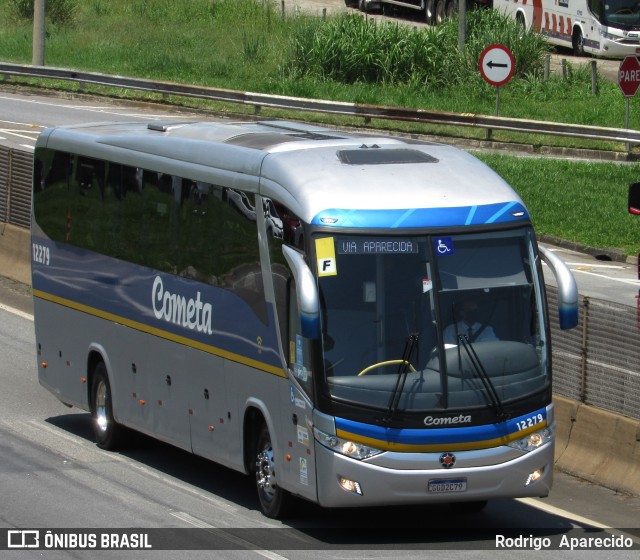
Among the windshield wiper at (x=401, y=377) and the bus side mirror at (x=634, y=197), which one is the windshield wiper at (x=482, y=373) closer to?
the windshield wiper at (x=401, y=377)

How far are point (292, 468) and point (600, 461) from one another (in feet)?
11.7

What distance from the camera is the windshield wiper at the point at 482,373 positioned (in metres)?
11.4

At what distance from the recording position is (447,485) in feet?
37.3

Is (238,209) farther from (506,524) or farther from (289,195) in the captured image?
(506,524)

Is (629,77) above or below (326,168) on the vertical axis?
below

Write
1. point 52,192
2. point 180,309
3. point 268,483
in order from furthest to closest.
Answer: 1. point 52,192
2. point 180,309
3. point 268,483

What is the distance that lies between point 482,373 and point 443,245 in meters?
1.03

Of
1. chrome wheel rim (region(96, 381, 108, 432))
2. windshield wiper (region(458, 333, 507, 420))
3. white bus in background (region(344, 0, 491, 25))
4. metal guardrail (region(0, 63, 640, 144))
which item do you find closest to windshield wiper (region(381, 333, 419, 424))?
windshield wiper (region(458, 333, 507, 420))

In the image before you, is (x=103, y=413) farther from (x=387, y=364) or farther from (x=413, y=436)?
(x=413, y=436)

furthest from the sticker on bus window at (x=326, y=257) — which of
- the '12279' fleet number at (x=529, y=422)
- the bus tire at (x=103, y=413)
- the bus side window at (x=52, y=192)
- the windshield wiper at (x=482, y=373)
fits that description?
the bus side window at (x=52, y=192)

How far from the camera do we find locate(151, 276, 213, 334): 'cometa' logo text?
13.4 meters

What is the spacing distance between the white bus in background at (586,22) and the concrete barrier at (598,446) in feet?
111

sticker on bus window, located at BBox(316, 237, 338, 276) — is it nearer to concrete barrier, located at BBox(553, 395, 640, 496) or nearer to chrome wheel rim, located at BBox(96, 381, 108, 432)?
concrete barrier, located at BBox(553, 395, 640, 496)

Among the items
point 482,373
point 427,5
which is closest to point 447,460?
point 482,373
